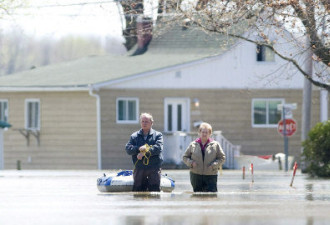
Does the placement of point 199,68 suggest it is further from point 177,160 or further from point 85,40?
point 85,40

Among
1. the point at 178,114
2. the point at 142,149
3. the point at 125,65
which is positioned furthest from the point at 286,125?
the point at 142,149

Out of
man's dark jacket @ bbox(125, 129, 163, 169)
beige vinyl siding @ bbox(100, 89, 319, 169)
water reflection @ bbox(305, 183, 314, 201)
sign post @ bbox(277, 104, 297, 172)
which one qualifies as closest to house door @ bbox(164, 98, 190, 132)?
beige vinyl siding @ bbox(100, 89, 319, 169)

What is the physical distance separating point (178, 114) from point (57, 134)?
5.07 m

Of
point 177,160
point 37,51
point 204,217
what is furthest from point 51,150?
point 37,51

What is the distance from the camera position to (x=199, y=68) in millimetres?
39375

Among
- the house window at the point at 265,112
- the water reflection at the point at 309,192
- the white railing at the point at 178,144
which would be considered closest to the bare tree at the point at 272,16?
the water reflection at the point at 309,192

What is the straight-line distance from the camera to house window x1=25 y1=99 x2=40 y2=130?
133 feet

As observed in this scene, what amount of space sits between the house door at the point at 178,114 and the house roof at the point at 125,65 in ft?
5.26

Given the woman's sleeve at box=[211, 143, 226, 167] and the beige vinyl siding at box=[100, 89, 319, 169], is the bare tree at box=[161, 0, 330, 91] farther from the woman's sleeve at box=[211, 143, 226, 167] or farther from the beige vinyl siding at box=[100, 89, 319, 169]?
the beige vinyl siding at box=[100, 89, 319, 169]

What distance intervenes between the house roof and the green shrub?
1066 cm

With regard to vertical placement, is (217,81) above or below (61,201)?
above

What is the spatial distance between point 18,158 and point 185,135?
7.53 meters

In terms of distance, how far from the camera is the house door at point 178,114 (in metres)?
39.6

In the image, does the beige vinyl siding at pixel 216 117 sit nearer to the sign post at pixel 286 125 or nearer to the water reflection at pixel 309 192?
Answer: the sign post at pixel 286 125
